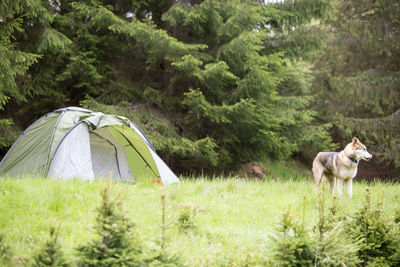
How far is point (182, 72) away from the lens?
9.27m

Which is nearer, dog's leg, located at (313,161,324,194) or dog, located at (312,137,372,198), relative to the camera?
dog, located at (312,137,372,198)

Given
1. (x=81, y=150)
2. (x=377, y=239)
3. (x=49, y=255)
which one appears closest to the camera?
(x=49, y=255)

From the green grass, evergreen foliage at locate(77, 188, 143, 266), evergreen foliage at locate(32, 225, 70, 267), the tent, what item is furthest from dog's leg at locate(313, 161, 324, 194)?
evergreen foliage at locate(32, 225, 70, 267)

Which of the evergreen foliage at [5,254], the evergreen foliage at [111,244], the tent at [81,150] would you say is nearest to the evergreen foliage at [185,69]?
the tent at [81,150]

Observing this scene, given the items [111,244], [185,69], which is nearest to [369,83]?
[185,69]

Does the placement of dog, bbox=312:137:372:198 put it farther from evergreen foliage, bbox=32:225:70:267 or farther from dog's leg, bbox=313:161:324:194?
evergreen foliage, bbox=32:225:70:267

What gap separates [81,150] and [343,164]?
4745 mm

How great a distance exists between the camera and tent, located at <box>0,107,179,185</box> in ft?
20.1

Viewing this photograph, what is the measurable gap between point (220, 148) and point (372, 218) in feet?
20.5

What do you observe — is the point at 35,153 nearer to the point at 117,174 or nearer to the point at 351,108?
the point at 117,174

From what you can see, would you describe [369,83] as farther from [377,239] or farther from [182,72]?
[377,239]

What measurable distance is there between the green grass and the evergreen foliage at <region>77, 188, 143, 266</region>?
122 millimetres

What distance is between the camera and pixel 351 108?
1395cm

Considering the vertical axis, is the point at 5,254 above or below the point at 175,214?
below
